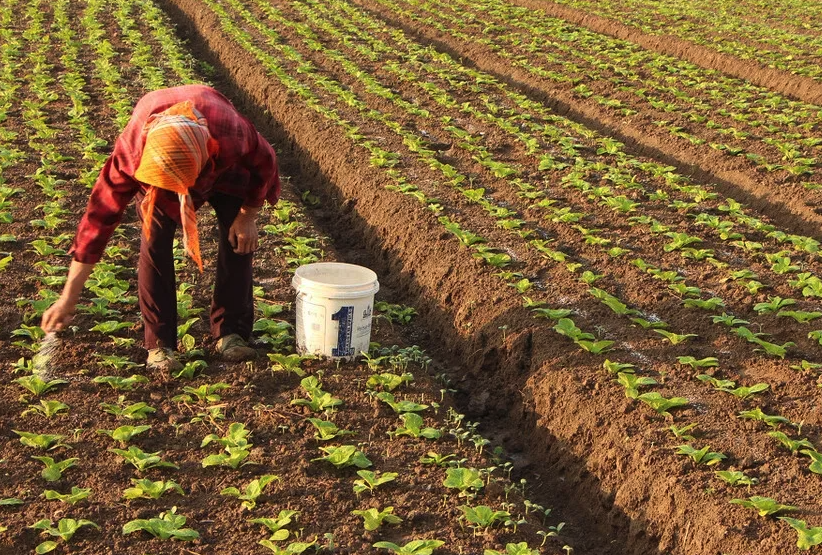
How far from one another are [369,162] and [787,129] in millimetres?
5360

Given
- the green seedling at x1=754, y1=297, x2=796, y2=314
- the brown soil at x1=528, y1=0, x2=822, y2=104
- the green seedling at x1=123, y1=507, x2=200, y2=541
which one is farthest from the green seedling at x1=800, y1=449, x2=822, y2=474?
Result: the brown soil at x1=528, y1=0, x2=822, y2=104

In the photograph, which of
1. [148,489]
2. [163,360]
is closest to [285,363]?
[163,360]

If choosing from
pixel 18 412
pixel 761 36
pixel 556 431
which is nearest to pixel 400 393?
pixel 556 431

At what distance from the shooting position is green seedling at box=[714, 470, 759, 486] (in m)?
4.36

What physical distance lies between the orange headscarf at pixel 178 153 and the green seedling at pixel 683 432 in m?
2.52

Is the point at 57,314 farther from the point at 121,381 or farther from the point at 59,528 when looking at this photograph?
the point at 59,528

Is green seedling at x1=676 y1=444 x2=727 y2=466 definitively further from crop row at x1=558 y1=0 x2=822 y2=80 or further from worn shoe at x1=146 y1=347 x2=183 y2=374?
crop row at x1=558 y1=0 x2=822 y2=80

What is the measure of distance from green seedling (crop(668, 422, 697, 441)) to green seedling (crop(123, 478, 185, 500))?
2.44 m

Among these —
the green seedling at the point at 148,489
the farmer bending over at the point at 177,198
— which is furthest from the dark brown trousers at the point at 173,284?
the green seedling at the point at 148,489

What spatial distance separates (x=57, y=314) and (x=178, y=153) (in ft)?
3.34

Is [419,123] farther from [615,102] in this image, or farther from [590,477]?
[590,477]

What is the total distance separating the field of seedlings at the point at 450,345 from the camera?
4109mm

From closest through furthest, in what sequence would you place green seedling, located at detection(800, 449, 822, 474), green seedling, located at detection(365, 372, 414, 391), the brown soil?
green seedling, located at detection(800, 449, 822, 474) → green seedling, located at detection(365, 372, 414, 391) → the brown soil

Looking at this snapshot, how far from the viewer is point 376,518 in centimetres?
391
